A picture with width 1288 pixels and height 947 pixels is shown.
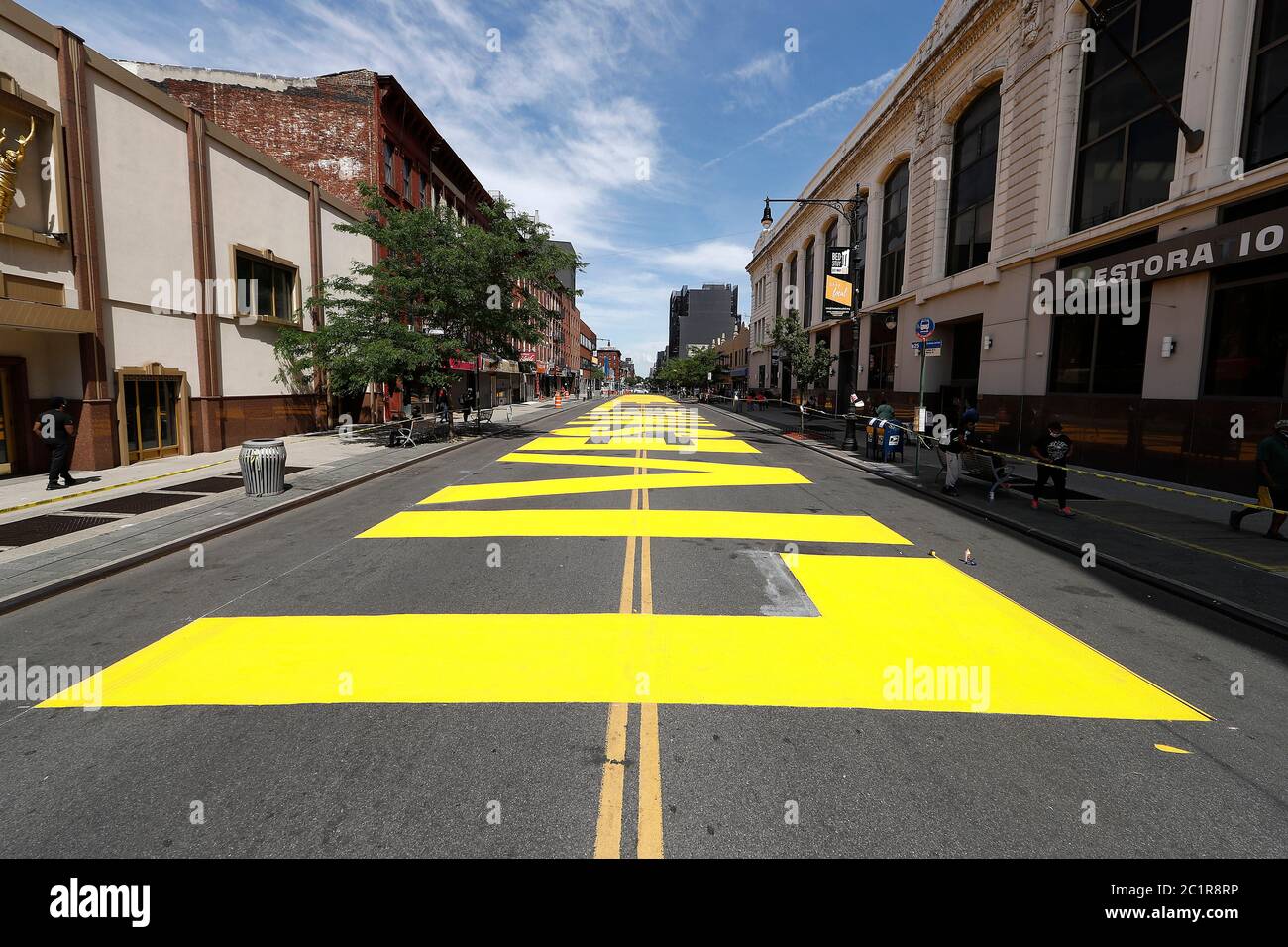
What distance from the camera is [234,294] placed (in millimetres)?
18953

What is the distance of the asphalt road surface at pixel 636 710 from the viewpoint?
311cm

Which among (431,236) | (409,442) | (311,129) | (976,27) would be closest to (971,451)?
(409,442)

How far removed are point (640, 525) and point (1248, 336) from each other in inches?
498

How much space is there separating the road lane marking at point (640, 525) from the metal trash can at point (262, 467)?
9.66 ft

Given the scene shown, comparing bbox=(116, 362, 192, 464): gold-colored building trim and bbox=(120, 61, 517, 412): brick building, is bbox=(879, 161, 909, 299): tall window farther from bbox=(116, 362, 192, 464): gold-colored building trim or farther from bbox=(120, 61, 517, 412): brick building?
bbox=(116, 362, 192, 464): gold-colored building trim

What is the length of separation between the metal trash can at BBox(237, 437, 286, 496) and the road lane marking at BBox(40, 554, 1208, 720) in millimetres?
6450

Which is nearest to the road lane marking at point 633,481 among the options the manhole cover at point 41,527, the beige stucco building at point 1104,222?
the manhole cover at point 41,527

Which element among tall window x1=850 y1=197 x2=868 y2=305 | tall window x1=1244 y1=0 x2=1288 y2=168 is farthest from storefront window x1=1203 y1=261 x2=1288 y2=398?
tall window x1=850 y1=197 x2=868 y2=305

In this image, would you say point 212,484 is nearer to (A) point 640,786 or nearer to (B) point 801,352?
(A) point 640,786

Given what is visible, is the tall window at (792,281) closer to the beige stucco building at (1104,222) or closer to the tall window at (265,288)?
the beige stucco building at (1104,222)

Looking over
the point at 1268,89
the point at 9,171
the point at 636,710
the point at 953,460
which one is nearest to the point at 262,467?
the point at 9,171

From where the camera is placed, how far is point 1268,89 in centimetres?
1195

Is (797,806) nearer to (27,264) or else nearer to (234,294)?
(27,264)
